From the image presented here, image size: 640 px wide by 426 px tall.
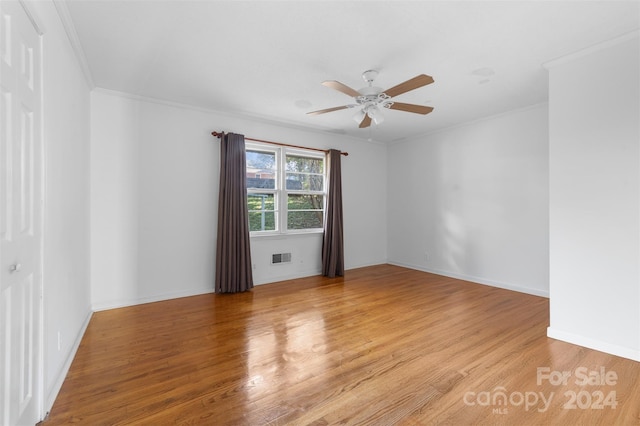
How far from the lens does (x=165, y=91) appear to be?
11.9ft

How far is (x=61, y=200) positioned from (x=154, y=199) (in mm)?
1798

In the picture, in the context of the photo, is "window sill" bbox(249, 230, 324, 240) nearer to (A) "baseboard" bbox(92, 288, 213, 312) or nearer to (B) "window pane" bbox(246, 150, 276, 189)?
(B) "window pane" bbox(246, 150, 276, 189)

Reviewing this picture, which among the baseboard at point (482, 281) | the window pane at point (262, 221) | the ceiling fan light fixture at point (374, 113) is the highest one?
the ceiling fan light fixture at point (374, 113)

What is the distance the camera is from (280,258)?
16.6 ft

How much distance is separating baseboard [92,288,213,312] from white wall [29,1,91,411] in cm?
53

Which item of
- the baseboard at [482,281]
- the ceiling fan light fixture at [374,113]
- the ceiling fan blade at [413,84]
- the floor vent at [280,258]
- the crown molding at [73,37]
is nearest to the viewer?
the crown molding at [73,37]

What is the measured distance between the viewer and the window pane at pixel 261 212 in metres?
4.83

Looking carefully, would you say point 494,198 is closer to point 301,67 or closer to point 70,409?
point 301,67

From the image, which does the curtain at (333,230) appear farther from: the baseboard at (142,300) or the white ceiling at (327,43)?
the baseboard at (142,300)

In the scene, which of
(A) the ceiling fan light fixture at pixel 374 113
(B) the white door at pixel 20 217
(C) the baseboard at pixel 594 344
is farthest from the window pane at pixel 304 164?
(C) the baseboard at pixel 594 344

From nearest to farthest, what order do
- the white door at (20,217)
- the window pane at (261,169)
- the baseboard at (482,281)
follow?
the white door at (20,217) → the baseboard at (482,281) → the window pane at (261,169)

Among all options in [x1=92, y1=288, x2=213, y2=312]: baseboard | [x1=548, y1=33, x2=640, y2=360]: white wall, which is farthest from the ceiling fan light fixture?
[x1=92, y1=288, x2=213, y2=312]: baseboard

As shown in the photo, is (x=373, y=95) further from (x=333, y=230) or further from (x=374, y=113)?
(x=333, y=230)

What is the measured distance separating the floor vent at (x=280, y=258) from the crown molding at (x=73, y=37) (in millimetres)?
3300
